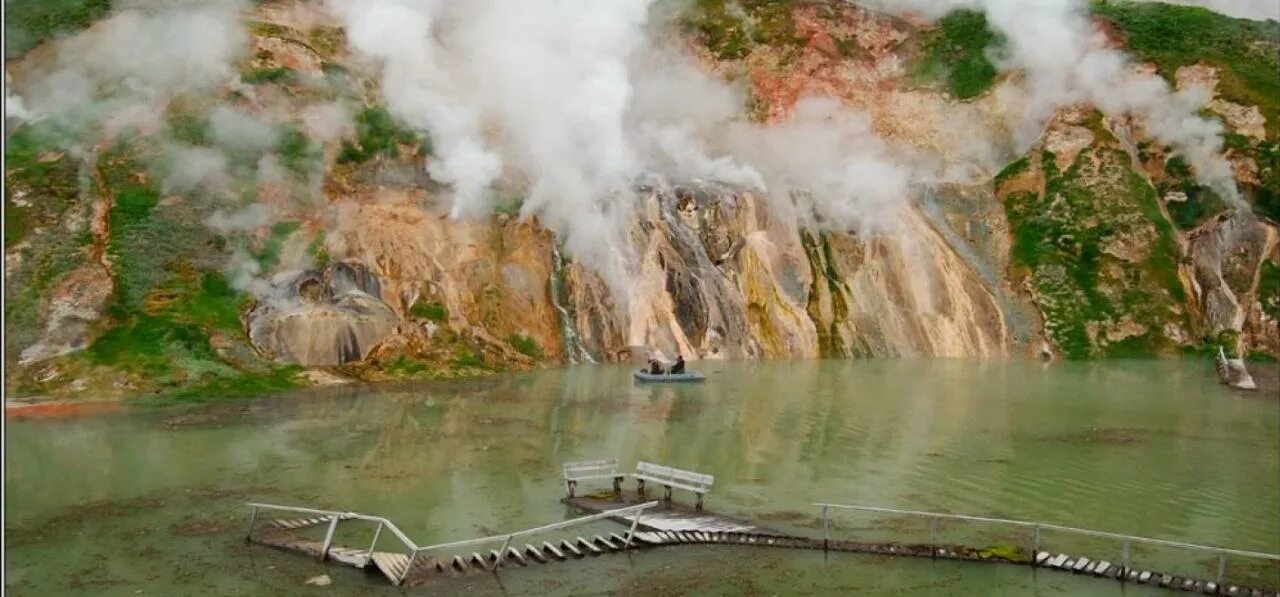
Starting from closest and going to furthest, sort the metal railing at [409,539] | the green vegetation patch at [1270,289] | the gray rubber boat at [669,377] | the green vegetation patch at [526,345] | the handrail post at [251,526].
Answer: the metal railing at [409,539] < the handrail post at [251,526] < the gray rubber boat at [669,377] < the green vegetation patch at [526,345] < the green vegetation patch at [1270,289]


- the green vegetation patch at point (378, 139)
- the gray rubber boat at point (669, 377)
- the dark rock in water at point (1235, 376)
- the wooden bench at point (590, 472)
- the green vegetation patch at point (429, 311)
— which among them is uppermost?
the green vegetation patch at point (378, 139)

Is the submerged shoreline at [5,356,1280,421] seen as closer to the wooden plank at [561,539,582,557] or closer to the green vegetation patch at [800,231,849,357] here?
the green vegetation patch at [800,231,849,357]

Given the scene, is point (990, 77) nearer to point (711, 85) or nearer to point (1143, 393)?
point (711, 85)

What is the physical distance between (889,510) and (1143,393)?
26.0 metres

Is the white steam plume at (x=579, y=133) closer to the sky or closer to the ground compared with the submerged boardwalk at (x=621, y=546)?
closer to the sky

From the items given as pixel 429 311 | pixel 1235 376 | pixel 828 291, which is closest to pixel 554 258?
pixel 429 311

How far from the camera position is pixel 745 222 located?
61625 mm

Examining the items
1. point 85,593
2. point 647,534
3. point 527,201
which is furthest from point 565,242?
point 85,593

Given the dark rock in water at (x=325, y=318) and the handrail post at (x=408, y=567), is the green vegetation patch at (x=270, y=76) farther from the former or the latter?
the handrail post at (x=408, y=567)

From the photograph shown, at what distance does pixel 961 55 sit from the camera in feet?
274

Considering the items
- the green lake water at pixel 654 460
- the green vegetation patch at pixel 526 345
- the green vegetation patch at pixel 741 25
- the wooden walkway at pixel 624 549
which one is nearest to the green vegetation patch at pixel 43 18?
the green vegetation patch at pixel 526 345

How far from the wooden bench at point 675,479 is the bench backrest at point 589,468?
60cm

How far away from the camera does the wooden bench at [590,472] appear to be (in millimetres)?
21438

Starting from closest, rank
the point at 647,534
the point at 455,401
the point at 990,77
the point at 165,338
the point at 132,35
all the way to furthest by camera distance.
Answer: the point at 647,534 → the point at 455,401 → the point at 165,338 → the point at 132,35 → the point at 990,77
